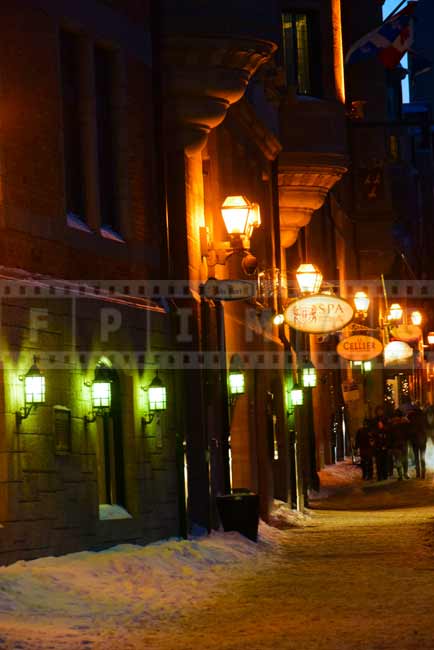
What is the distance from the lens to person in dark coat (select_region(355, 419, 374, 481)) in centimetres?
3903

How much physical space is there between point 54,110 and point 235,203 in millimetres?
4337

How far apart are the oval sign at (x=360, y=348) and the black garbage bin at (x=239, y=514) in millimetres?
12878

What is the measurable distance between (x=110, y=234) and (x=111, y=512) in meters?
3.53

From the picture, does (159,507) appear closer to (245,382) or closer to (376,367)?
(245,382)

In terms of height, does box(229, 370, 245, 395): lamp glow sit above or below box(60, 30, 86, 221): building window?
below

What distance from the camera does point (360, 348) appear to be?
34.4 meters

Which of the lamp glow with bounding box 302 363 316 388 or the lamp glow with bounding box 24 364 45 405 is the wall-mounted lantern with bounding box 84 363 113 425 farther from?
the lamp glow with bounding box 302 363 316 388

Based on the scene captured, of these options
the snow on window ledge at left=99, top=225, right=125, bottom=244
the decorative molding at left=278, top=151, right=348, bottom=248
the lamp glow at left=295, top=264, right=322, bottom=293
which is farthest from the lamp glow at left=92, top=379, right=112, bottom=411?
the decorative molding at left=278, top=151, right=348, bottom=248

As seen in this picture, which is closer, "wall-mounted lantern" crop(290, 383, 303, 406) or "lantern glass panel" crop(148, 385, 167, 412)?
"lantern glass panel" crop(148, 385, 167, 412)

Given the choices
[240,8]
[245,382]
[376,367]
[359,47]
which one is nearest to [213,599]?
[240,8]

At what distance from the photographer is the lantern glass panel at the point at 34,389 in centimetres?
1623

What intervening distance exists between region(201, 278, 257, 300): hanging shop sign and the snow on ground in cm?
332

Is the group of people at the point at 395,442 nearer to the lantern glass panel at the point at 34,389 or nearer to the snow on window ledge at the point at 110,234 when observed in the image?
the snow on window ledge at the point at 110,234

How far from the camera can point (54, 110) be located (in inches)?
700
